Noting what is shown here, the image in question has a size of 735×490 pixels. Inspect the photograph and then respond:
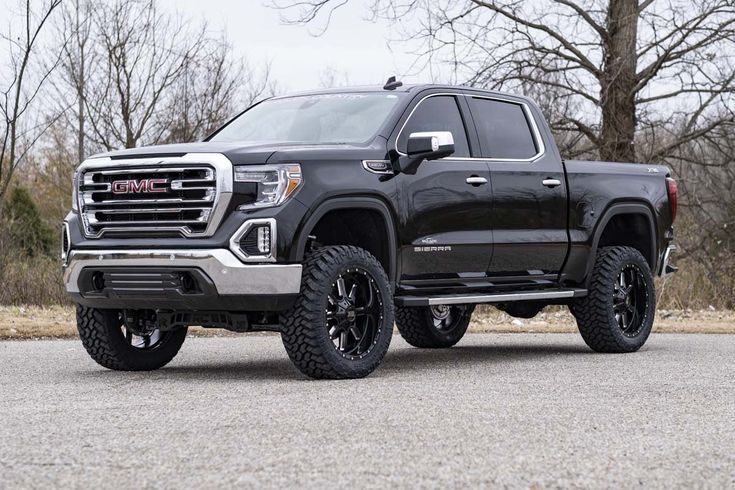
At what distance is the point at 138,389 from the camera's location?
8.08 metres

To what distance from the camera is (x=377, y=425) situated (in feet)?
20.7

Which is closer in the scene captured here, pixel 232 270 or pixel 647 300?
pixel 232 270

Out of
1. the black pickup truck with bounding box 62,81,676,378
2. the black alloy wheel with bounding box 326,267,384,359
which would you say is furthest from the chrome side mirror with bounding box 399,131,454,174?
the black alloy wheel with bounding box 326,267,384,359

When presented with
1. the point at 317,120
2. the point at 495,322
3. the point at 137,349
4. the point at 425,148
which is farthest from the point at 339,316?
the point at 495,322

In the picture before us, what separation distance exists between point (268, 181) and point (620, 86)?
15.2 metres

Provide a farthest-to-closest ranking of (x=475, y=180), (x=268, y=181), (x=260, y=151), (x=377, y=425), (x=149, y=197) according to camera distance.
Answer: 1. (x=475, y=180)
2. (x=149, y=197)
3. (x=260, y=151)
4. (x=268, y=181)
5. (x=377, y=425)

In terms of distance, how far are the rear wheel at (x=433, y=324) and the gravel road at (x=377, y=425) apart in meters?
1.44

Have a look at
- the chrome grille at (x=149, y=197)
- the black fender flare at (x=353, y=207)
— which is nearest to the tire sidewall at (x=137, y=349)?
the chrome grille at (x=149, y=197)

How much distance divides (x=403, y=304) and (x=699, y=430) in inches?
125

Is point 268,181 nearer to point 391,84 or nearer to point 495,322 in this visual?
point 391,84

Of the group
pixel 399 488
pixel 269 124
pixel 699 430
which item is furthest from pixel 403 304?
pixel 399 488

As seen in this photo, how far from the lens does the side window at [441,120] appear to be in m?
9.52

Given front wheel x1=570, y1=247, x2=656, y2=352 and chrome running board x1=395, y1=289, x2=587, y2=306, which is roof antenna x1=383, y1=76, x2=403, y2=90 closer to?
chrome running board x1=395, y1=289, x2=587, y2=306

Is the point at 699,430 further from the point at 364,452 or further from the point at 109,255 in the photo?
the point at 109,255
